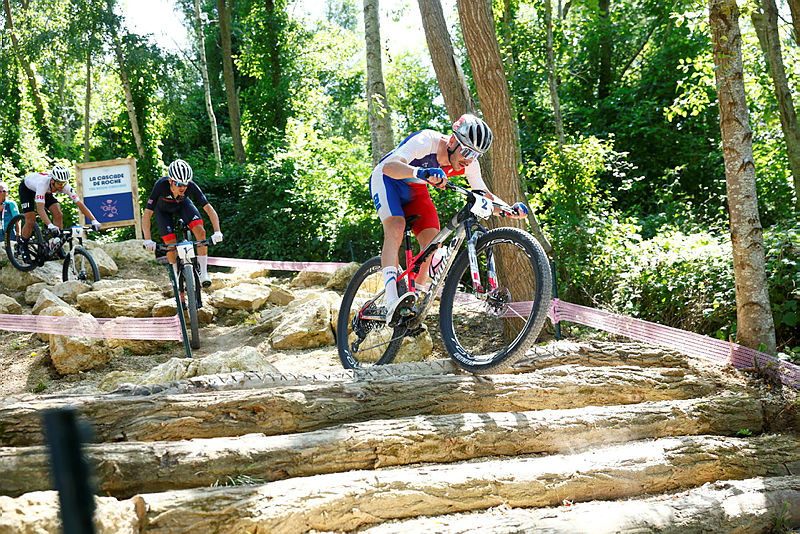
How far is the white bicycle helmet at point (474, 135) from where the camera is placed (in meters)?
4.39

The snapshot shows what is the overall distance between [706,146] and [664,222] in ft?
12.6

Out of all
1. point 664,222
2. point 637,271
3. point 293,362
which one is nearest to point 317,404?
point 293,362

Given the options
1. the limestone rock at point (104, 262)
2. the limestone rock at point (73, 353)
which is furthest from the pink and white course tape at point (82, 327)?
the limestone rock at point (104, 262)

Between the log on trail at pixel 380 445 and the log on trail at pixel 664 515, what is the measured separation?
0.53 meters

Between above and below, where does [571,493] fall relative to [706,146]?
below

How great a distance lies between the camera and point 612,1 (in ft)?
67.5

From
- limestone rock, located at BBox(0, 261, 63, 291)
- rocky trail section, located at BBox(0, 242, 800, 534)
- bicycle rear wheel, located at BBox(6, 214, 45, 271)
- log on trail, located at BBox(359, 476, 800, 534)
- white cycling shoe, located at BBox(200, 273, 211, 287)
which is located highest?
bicycle rear wheel, located at BBox(6, 214, 45, 271)

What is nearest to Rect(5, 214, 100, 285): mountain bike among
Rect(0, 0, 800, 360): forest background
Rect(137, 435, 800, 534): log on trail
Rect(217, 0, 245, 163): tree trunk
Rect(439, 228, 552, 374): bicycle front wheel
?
Rect(0, 0, 800, 360): forest background

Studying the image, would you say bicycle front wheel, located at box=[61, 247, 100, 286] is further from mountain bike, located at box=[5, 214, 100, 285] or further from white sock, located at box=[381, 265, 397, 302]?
white sock, located at box=[381, 265, 397, 302]

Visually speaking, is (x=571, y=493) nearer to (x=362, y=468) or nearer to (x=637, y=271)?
(x=362, y=468)

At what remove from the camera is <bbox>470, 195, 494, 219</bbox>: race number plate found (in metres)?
4.40

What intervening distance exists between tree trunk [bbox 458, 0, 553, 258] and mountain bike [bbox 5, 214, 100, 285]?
667cm

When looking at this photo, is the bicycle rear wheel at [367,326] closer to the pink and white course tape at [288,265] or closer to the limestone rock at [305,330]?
the limestone rock at [305,330]

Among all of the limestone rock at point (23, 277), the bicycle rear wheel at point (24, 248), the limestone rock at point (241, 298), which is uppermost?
the bicycle rear wheel at point (24, 248)
